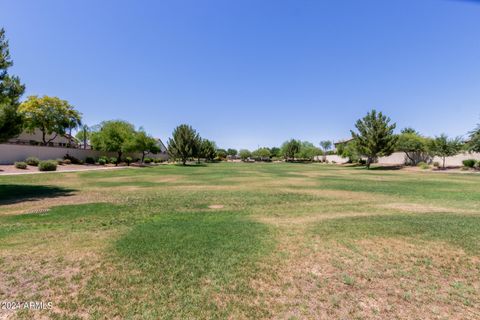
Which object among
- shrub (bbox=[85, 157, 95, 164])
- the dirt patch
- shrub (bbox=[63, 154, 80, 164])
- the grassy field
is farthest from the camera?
shrub (bbox=[85, 157, 95, 164])

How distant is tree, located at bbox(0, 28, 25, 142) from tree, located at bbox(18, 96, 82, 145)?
36304 mm

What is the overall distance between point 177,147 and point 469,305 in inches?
2002

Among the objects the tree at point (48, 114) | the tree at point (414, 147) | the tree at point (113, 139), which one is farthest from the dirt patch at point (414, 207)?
the tree at point (48, 114)

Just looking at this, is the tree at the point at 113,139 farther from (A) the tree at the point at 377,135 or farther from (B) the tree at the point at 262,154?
(B) the tree at the point at 262,154

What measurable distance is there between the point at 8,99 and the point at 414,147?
5979 cm

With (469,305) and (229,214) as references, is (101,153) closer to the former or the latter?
(229,214)

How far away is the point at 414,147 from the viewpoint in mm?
47688

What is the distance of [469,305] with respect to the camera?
11.1ft

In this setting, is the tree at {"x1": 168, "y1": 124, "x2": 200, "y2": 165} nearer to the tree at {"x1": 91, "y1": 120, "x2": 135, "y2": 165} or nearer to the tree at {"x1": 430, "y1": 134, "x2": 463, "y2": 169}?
the tree at {"x1": 91, "y1": 120, "x2": 135, "y2": 165}

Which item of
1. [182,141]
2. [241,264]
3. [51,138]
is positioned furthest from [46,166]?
[241,264]

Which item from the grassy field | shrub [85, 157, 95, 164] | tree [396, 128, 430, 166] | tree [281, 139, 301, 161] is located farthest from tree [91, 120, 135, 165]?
tree [281, 139, 301, 161]

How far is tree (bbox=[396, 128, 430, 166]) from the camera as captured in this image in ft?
154

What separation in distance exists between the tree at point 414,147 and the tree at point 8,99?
56953 millimetres

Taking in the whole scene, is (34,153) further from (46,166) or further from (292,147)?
(292,147)
